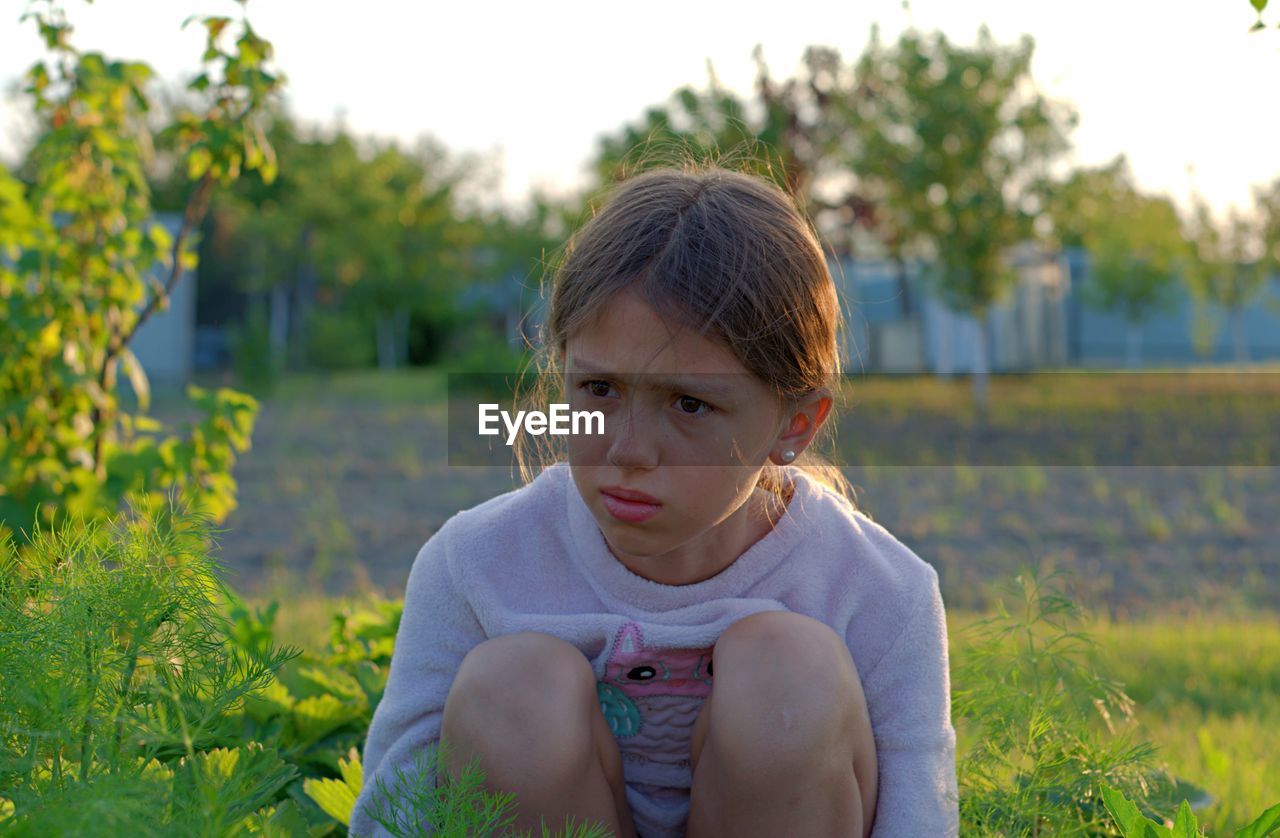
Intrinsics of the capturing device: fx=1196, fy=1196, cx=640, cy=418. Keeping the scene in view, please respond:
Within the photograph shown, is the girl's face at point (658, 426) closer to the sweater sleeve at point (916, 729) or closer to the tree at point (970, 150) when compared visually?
the sweater sleeve at point (916, 729)

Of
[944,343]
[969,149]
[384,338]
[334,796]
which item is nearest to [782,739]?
[334,796]

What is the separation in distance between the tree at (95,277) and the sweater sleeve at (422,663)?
3.91 ft

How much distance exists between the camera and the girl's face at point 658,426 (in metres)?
1.55

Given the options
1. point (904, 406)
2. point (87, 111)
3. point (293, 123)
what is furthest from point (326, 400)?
point (293, 123)

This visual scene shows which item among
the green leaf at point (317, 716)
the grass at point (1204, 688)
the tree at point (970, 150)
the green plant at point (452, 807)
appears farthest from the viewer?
the tree at point (970, 150)

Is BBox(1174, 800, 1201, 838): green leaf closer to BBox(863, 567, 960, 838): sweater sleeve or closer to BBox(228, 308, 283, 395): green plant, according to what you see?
BBox(863, 567, 960, 838): sweater sleeve

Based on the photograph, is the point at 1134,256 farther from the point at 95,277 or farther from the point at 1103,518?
the point at 95,277

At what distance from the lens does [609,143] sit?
19.8 m

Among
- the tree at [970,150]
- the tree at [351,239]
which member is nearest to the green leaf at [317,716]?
the tree at [970,150]

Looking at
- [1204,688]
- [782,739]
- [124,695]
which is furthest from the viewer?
[1204,688]

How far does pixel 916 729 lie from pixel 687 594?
37 cm

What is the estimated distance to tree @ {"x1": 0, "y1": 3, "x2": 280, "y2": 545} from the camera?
2830 mm

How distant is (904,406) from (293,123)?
22.4 metres

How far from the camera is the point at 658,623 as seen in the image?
67.5 inches
